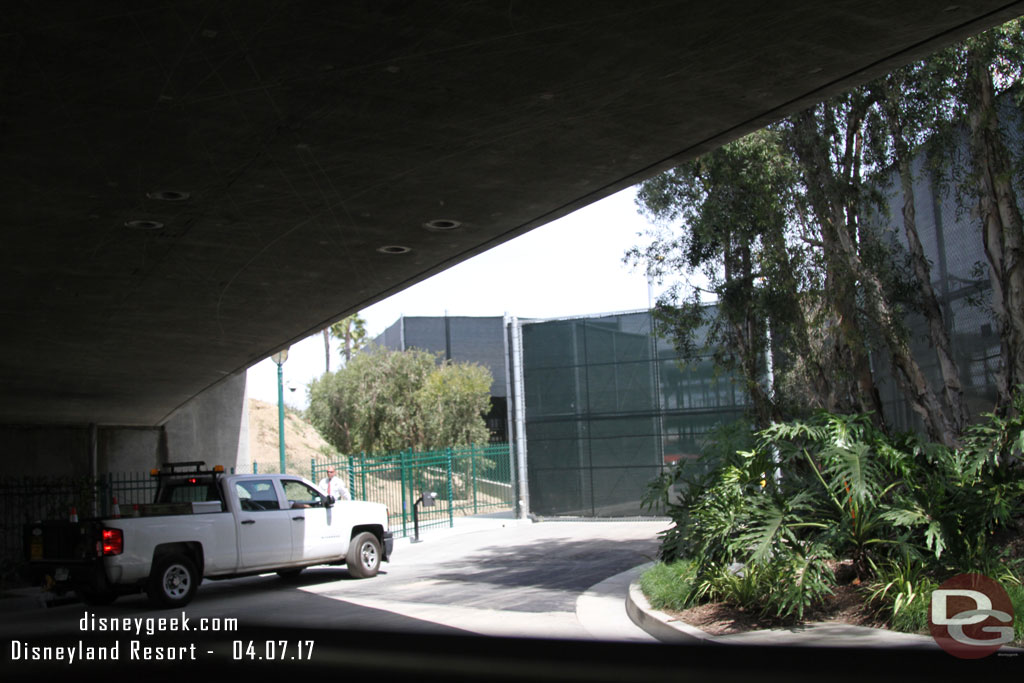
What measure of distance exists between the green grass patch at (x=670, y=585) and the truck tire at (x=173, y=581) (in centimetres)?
691

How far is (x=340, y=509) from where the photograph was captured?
629 inches

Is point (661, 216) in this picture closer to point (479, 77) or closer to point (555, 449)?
point (479, 77)

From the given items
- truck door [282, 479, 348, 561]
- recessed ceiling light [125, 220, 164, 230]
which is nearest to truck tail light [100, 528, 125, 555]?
truck door [282, 479, 348, 561]

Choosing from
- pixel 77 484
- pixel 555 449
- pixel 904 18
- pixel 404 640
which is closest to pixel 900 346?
pixel 904 18

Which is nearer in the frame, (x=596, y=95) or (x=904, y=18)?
(x=904, y=18)

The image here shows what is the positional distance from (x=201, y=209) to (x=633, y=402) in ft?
64.5

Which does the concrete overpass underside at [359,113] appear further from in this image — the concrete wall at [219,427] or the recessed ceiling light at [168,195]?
the concrete wall at [219,427]

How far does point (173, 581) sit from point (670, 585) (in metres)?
7.53

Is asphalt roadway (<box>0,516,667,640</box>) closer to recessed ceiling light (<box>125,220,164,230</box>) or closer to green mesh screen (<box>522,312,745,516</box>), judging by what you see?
recessed ceiling light (<box>125,220,164,230</box>)

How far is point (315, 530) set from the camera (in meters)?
15.5

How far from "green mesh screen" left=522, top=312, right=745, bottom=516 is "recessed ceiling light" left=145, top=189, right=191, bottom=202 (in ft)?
63.0

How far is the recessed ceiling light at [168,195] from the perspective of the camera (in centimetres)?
726

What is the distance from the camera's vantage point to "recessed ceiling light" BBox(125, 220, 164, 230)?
26.1 feet

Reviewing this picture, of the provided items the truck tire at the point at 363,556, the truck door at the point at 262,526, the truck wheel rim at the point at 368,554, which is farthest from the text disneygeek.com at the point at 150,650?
the truck wheel rim at the point at 368,554
